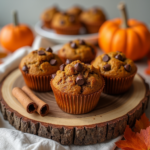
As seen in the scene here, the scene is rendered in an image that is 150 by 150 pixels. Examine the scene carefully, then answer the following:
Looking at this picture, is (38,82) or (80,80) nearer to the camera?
(80,80)

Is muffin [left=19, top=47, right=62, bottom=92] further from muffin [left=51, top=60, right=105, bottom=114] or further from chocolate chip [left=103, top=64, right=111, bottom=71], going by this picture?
chocolate chip [left=103, top=64, right=111, bottom=71]

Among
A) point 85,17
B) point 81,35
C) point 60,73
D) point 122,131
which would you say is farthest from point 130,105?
point 85,17

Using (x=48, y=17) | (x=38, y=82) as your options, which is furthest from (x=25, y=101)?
(x=48, y=17)

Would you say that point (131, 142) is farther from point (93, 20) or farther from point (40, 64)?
point (93, 20)

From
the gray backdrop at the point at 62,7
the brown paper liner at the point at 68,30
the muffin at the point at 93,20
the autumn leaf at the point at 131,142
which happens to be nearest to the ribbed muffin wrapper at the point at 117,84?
the autumn leaf at the point at 131,142

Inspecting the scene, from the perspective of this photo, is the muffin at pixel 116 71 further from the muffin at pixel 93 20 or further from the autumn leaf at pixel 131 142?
the muffin at pixel 93 20

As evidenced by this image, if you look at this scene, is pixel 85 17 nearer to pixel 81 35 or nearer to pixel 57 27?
pixel 81 35

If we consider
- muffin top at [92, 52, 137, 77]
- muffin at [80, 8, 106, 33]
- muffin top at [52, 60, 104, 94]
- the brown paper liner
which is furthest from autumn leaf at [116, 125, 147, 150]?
muffin at [80, 8, 106, 33]
